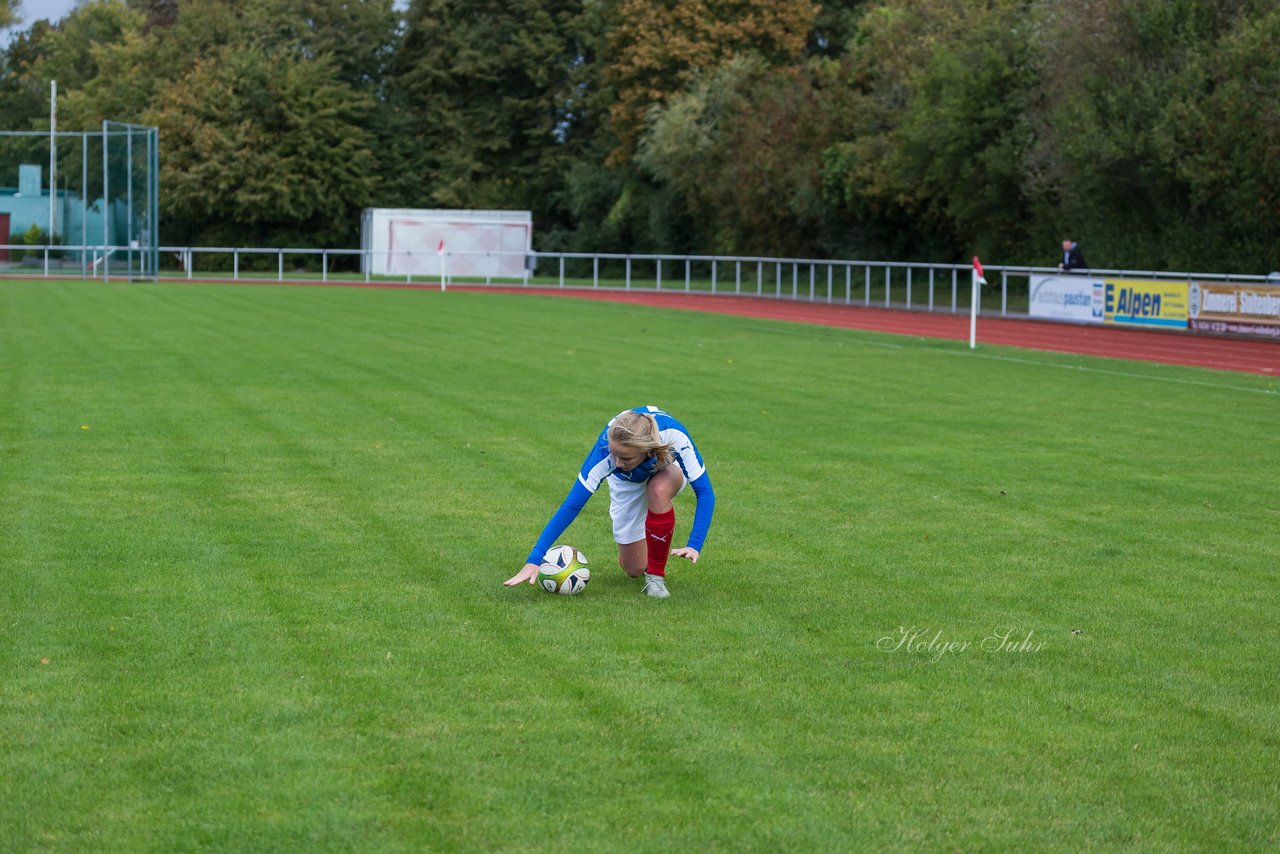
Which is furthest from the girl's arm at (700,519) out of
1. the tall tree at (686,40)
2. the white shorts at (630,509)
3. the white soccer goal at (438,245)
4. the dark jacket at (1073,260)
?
the tall tree at (686,40)

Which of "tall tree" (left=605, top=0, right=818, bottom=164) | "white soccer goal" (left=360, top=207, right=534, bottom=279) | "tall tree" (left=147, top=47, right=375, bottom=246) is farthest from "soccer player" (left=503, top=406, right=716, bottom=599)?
"tall tree" (left=147, top=47, right=375, bottom=246)

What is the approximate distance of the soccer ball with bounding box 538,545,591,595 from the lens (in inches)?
313

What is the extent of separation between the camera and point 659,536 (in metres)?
8.04

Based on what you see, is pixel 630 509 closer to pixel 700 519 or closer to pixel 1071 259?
pixel 700 519

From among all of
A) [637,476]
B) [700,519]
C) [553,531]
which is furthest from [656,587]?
[553,531]

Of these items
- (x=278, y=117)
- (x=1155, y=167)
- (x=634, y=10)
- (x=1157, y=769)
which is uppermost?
(x=634, y=10)

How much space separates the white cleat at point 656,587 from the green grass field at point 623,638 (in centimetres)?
19

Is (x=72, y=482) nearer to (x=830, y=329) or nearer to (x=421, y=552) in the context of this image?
(x=421, y=552)

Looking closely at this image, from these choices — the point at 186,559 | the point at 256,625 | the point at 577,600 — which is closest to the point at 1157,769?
the point at 577,600

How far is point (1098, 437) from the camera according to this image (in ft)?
47.8

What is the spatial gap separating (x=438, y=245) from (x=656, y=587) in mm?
46849

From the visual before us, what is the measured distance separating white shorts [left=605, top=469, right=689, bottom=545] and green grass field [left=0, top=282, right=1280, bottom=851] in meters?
0.35

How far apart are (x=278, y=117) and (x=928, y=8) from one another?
28083mm

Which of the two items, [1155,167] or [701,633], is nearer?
[701,633]
